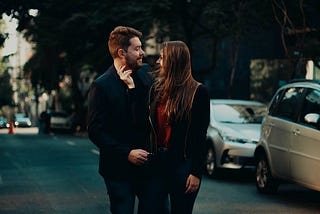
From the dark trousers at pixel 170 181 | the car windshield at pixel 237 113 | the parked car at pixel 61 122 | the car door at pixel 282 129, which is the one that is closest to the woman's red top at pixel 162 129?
the dark trousers at pixel 170 181

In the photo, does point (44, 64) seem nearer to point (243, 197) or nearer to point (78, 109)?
point (78, 109)

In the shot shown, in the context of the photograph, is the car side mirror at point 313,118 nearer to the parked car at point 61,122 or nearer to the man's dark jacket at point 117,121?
the man's dark jacket at point 117,121

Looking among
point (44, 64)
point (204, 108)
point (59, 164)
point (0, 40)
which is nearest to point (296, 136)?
point (204, 108)

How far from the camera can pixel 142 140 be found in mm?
4832

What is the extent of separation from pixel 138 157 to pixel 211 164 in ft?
→ 31.3

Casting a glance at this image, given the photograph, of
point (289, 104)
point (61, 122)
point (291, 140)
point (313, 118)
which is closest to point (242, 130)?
point (289, 104)

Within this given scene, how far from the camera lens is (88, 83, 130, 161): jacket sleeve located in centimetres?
477

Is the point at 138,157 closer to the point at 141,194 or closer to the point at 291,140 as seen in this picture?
the point at 141,194

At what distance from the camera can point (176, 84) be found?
477 centimetres

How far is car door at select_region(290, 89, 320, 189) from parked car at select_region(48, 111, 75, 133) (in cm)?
3957

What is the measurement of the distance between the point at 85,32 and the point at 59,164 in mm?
14718

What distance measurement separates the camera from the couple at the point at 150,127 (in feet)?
15.6

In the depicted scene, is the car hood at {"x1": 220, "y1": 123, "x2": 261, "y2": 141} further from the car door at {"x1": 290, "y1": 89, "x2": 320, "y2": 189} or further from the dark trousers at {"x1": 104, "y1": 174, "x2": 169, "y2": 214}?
the dark trousers at {"x1": 104, "y1": 174, "x2": 169, "y2": 214}

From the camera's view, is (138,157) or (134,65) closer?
(138,157)
